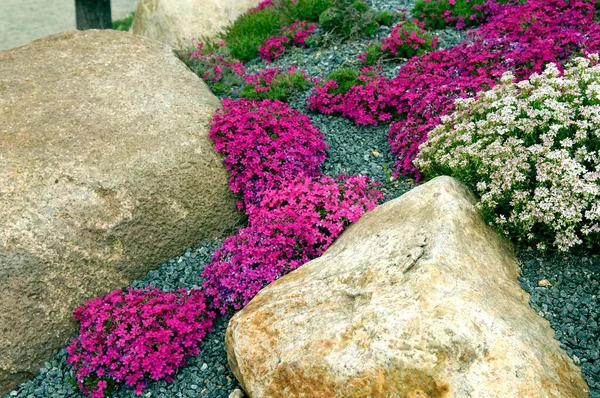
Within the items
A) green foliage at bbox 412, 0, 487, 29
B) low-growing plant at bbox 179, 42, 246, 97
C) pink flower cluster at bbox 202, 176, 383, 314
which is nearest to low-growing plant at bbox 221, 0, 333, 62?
low-growing plant at bbox 179, 42, 246, 97

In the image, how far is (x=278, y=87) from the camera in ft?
30.9

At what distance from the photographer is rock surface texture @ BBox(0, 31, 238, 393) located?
6074 mm

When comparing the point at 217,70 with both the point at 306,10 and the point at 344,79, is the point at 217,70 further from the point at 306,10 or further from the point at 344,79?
the point at 306,10

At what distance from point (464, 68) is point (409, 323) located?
5.31m

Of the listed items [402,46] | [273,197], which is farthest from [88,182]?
[402,46]

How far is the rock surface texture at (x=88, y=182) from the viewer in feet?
19.9

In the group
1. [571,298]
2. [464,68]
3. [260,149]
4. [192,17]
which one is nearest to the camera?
[571,298]

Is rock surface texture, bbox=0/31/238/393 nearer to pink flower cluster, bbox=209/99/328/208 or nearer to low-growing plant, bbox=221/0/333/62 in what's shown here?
pink flower cluster, bbox=209/99/328/208

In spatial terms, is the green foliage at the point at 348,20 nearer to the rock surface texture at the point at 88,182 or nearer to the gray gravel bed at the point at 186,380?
the rock surface texture at the point at 88,182

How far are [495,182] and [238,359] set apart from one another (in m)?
2.79

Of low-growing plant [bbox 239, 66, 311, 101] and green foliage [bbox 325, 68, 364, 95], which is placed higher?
green foliage [bbox 325, 68, 364, 95]

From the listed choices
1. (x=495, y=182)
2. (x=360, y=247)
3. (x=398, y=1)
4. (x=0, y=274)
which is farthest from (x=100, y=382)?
(x=398, y=1)

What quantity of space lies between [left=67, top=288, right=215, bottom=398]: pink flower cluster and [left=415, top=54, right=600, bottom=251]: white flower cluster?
2.98 m

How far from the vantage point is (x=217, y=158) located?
24.6 feet
